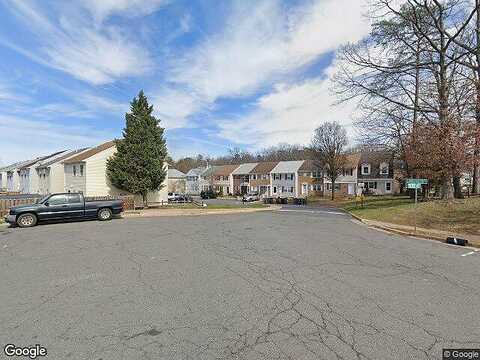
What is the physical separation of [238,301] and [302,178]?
61.5 metres

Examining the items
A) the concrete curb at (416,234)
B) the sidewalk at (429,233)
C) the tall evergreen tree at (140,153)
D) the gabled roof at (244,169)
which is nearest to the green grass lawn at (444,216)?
the sidewalk at (429,233)

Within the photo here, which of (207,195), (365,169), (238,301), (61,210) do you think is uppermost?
(365,169)

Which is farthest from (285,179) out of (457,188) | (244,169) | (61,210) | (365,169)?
(61,210)

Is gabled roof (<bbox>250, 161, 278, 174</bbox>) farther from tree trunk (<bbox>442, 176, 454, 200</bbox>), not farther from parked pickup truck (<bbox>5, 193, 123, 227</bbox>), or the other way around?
parked pickup truck (<bbox>5, 193, 123, 227</bbox>)

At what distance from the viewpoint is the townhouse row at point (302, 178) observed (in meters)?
57.8

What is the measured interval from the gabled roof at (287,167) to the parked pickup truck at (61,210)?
51.6m

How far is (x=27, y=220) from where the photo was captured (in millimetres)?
15648

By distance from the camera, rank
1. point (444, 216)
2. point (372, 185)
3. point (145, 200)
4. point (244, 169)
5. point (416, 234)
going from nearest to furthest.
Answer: point (416, 234), point (444, 216), point (145, 200), point (372, 185), point (244, 169)

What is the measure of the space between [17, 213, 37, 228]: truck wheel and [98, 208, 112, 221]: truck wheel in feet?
10.0

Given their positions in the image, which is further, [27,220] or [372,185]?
[372,185]

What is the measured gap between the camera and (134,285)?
602 centimetres

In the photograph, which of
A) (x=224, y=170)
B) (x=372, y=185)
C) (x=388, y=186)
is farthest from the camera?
(x=224, y=170)

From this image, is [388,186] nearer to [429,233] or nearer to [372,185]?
[372,185]

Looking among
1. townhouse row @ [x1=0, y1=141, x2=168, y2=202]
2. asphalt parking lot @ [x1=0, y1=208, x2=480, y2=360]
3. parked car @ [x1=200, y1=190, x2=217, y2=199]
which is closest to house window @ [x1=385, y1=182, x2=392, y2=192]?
parked car @ [x1=200, y1=190, x2=217, y2=199]
